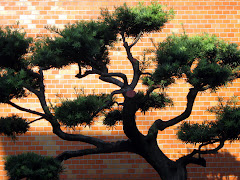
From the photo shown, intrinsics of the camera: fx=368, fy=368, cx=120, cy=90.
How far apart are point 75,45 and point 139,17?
0.59 m

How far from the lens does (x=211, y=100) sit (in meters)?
4.40

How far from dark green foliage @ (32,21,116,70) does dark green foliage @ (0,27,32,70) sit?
102 millimetres

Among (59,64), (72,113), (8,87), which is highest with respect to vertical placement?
(59,64)

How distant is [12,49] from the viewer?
2.66 m

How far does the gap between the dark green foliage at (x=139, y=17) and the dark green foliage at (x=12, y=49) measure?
2.20 feet

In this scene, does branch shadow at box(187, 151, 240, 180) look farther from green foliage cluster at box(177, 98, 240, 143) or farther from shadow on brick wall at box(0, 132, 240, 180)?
green foliage cluster at box(177, 98, 240, 143)

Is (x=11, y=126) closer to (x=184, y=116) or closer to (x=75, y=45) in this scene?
(x=75, y=45)

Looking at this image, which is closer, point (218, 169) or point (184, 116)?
point (184, 116)

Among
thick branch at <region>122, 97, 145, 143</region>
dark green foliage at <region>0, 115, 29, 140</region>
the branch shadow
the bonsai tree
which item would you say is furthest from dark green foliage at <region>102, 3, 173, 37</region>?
the branch shadow

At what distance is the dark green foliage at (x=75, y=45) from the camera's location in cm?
256

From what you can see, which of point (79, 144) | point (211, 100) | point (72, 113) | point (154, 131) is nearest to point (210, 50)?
point (154, 131)

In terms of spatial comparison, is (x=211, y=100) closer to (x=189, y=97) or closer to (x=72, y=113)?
(x=189, y=97)

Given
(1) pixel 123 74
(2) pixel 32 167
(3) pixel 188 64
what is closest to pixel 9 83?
(2) pixel 32 167

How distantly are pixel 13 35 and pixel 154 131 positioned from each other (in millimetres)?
1325
